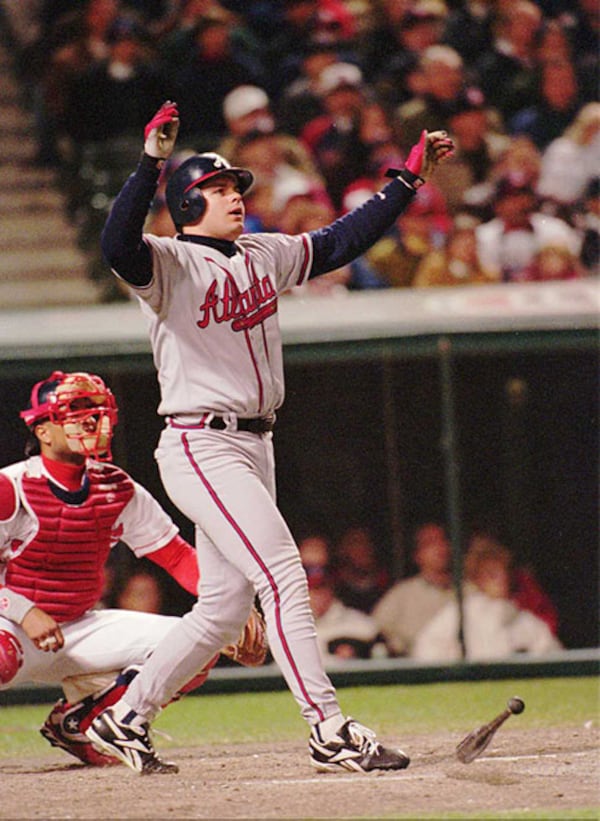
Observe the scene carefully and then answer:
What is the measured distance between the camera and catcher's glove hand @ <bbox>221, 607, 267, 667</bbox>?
437cm

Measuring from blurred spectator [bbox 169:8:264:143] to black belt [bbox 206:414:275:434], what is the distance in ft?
17.5

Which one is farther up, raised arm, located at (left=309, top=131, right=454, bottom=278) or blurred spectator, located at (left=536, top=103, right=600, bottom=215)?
blurred spectator, located at (left=536, top=103, right=600, bottom=215)

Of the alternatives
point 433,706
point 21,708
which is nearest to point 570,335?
point 433,706

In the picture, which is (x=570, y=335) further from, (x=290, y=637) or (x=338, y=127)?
(x=290, y=637)

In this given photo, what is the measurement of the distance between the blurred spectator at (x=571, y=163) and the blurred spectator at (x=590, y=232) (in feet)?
0.27

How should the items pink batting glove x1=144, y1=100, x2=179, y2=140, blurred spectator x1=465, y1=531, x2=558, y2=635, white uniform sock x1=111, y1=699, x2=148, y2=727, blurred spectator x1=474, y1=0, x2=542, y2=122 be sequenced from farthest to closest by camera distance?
blurred spectator x1=474, y1=0, x2=542, y2=122 < blurred spectator x1=465, y1=531, x2=558, y2=635 < white uniform sock x1=111, y1=699, x2=148, y2=727 < pink batting glove x1=144, y1=100, x2=179, y2=140

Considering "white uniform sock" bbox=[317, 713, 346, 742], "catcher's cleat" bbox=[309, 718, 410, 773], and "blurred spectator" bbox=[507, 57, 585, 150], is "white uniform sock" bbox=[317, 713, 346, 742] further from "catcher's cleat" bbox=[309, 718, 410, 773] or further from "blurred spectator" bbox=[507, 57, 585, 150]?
"blurred spectator" bbox=[507, 57, 585, 150]

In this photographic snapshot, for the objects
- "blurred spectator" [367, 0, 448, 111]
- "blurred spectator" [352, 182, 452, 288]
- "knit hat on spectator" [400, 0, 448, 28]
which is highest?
"knit hat on spectator" [400, 0, 448, 28]

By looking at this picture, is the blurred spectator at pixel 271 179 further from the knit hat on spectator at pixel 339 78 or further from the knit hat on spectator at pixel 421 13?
the knit hat on spectator at pixel 421 13

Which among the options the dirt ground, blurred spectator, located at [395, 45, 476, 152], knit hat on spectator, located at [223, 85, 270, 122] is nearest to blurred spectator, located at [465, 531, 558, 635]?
the dirt ground

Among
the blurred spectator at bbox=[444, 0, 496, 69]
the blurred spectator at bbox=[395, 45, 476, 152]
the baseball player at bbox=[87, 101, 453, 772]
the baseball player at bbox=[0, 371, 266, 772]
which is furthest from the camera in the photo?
the blurred spectator at bbox=[444, 0, 496, 69]

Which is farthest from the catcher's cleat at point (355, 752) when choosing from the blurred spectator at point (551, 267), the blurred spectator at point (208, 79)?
the blurred spectator at point (208, 79)

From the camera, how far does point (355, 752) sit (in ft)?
12.6

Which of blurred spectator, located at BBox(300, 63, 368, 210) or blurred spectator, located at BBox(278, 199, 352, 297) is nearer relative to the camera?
blurred spectator, located at BBox(278, 199, 352, 297)
